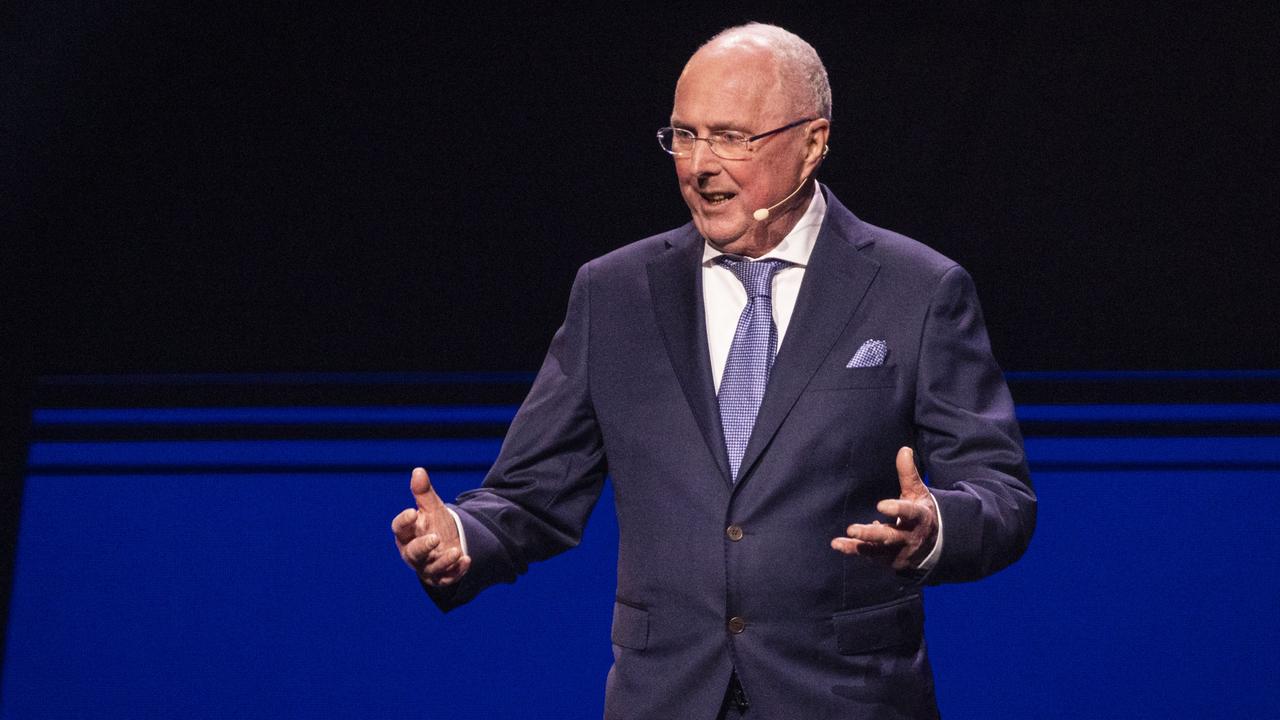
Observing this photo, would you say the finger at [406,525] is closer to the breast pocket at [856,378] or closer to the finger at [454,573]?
the finger at [454,573]

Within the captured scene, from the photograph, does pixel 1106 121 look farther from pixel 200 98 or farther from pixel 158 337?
pixel 158 337

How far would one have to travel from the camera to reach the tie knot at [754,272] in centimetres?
160

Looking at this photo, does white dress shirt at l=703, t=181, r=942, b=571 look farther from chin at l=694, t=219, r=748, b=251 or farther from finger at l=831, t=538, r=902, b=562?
finger at l=831, t=538, r=902, b=562

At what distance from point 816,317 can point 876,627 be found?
0.35 m

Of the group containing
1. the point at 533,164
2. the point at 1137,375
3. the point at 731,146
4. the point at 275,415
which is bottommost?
the point at 1137,375

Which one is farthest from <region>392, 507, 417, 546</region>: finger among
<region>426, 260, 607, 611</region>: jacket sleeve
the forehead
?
the forehead

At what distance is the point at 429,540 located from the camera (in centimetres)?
139

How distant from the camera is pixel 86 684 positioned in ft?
9.66

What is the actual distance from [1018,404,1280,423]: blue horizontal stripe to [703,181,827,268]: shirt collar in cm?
125

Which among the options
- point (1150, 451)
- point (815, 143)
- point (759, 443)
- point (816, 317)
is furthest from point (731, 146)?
point (1150, 451)

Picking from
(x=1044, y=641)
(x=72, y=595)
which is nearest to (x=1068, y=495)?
(x=1044, y=641)

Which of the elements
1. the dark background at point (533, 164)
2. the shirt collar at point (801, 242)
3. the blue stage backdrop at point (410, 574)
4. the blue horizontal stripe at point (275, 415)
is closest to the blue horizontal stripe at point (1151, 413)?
the blue stage backdrop at point (410, 574)

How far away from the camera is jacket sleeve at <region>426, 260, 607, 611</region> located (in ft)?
5.33

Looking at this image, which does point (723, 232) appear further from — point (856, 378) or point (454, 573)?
point (454, 573)
